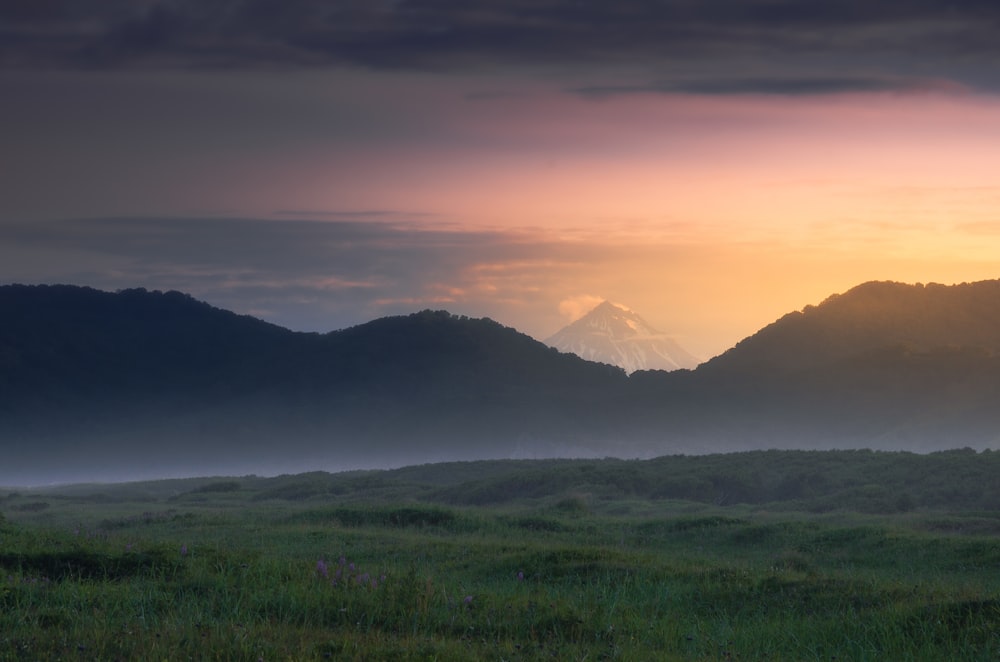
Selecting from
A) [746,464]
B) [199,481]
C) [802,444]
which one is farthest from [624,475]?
[802,444]

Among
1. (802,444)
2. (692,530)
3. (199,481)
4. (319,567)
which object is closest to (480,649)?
(319,567)

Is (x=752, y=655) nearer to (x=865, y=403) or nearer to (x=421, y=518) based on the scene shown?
(x=421, y=518)

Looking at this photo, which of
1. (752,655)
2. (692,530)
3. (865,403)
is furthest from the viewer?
(865,403)

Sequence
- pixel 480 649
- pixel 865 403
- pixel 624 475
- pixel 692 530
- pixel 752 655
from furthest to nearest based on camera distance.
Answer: pixel 865 403, pixel 624 475, pixel 692 530, pixel 752 655, pixel 480 649

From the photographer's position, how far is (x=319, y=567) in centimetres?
1510

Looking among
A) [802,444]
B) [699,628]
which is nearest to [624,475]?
[699,628]

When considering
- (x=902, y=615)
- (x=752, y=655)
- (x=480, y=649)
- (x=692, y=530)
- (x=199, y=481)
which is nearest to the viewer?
(x=480, y=649)

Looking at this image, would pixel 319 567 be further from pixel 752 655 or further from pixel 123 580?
pixel 752 655

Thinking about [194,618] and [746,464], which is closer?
[194,618]

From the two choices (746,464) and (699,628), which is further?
(746,464)

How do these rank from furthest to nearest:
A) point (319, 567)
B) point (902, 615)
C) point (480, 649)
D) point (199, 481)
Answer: point (199, 481), point (319, 567), point (902, 615), point (480, 649)

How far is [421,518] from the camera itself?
3547cm

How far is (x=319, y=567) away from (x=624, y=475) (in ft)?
168

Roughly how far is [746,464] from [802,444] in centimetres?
12263
